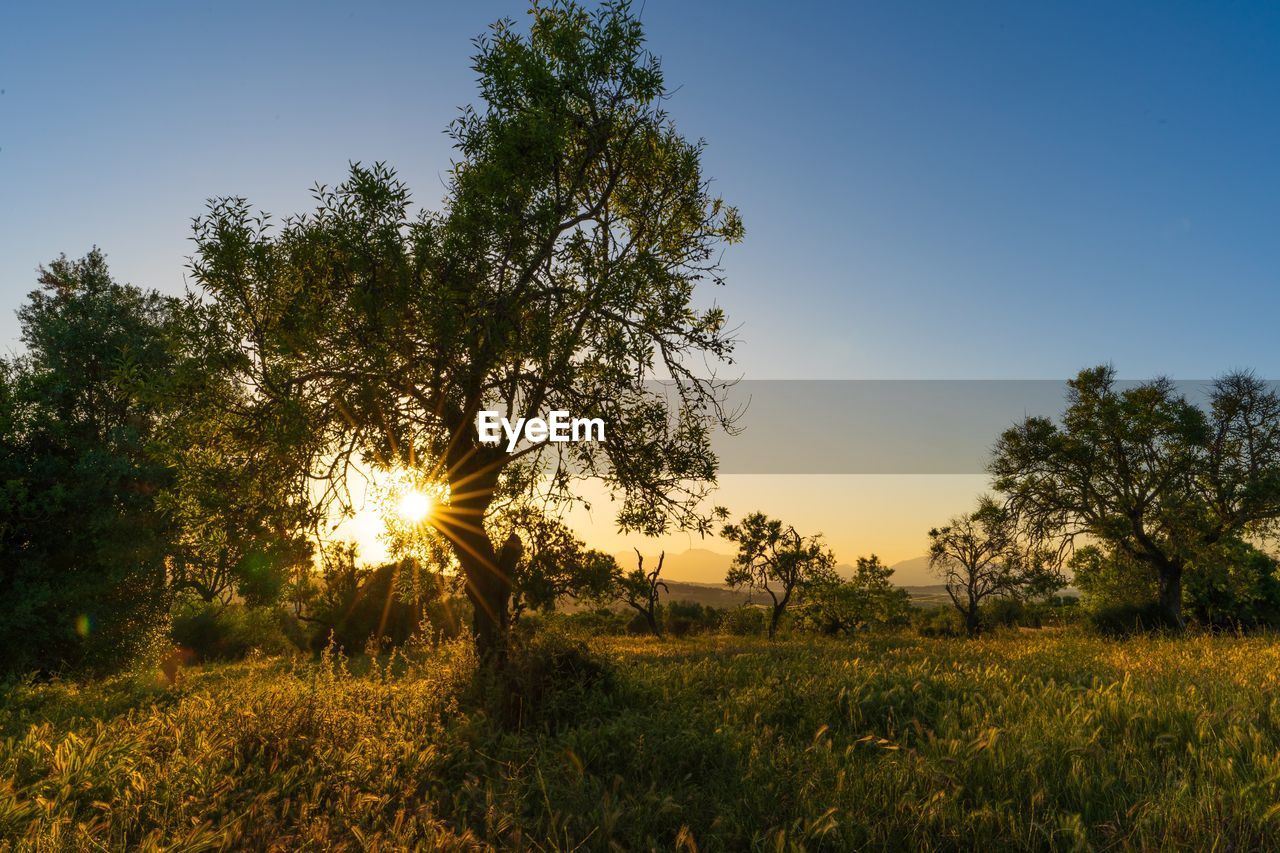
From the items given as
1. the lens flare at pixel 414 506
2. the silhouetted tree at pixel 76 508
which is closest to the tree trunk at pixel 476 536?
the lens flare at pixel 414 506

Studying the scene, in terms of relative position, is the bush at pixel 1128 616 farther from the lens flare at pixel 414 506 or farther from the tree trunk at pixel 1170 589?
the lens flare at pixel 414 506

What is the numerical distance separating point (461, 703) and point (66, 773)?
13.7 ft

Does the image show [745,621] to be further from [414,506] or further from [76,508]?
[76,508]

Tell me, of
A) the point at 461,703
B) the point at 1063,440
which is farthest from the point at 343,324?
the point at 1063,440

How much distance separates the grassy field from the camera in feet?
14.6

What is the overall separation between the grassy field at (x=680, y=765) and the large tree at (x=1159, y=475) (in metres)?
19.0

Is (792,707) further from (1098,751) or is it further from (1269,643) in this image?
(1269,643)

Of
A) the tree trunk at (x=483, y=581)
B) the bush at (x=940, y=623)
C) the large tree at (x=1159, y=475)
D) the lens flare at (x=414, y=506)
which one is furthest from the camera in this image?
the bush at (x=940, y=623)

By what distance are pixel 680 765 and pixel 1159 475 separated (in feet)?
92.1

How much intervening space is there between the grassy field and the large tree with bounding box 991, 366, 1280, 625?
19005 millimetres

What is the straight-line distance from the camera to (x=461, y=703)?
8930mm

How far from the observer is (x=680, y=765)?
6.15 metres

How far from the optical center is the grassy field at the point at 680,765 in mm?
4461

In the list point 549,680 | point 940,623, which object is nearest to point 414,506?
point 549,680
